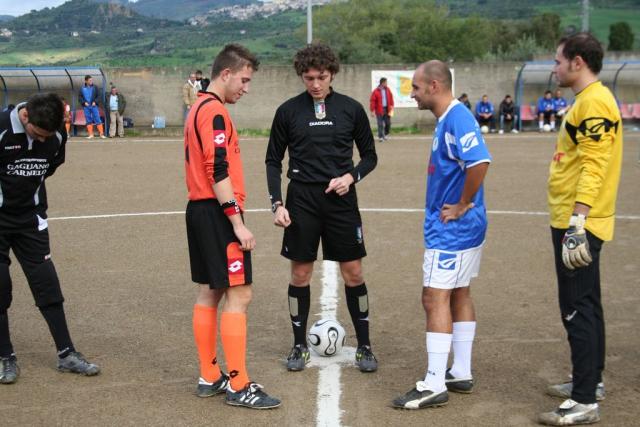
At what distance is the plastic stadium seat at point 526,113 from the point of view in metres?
29.5

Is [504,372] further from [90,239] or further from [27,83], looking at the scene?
[27,83]

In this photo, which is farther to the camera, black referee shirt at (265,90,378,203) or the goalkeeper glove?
black referee shirt at (265,90,378,203)

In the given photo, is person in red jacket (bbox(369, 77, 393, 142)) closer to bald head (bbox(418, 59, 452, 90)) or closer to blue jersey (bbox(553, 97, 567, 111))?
blue jersey (bbox(553, 97, 567, 111))

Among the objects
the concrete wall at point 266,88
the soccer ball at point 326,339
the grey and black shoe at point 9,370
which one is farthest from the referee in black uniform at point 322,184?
the concrete wall at point 266,88

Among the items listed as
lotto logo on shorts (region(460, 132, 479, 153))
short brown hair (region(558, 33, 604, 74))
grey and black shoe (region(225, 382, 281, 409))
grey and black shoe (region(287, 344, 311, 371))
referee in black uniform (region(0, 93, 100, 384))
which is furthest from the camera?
grey and black shoe (region(287, 344, 311, 371))

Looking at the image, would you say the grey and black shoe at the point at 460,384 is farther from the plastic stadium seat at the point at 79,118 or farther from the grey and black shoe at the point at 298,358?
the plastic stadium seat at the point at 79,118

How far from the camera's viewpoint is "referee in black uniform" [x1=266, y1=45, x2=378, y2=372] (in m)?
5.71

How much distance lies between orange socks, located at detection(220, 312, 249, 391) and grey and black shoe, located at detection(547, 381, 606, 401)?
197 cm

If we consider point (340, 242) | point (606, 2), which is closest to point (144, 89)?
point (340, 242)

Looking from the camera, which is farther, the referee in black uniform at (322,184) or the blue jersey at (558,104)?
the blue jersey at (558,104)

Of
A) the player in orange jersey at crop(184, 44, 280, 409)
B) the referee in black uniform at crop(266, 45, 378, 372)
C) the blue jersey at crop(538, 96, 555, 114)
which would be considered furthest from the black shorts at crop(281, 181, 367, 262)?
the blue jersey at crop(538, 96, 555, 114)

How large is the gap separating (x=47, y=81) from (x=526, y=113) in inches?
676

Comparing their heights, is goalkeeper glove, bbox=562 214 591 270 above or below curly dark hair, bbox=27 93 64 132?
below

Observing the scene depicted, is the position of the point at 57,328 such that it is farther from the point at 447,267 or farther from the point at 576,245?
the point at 576,245
